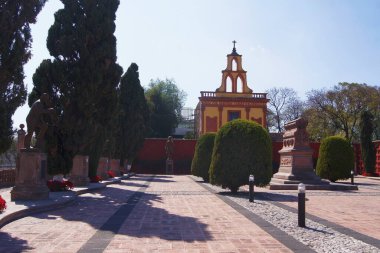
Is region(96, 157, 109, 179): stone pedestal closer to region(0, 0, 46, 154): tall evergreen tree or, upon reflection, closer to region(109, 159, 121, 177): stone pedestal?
region(109, 159, 121, 177): stone pedestal

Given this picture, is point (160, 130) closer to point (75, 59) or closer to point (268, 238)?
point (75, 59)

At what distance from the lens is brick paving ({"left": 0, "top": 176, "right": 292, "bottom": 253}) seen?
5949 mm

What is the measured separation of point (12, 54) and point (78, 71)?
7.63 meters

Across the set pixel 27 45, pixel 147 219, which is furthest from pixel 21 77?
pixel 147 219

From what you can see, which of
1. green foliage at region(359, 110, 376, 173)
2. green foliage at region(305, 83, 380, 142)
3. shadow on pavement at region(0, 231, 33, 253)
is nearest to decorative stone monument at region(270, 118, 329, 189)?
shadow on pavement at region(0, 231, 33, 253)

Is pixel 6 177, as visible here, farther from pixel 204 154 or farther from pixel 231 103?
pixel 231 103

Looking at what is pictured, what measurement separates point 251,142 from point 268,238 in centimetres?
850

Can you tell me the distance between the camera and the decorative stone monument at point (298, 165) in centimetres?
1938

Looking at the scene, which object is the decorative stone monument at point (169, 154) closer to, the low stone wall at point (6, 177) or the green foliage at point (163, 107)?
the green foliage at point (163, 107)

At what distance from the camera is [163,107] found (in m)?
59.3

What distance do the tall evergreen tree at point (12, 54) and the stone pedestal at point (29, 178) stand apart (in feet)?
9.08

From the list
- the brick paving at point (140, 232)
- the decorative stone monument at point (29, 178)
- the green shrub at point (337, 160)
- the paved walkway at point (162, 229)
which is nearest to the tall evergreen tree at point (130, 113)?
the green shrub at point (337, 160)

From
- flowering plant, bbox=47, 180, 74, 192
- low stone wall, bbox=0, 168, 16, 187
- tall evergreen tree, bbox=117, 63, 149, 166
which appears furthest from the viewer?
tall evergreen tree, bbox=117, 63, 149, 166

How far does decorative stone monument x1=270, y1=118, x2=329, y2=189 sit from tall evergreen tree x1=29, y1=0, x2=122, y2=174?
886 centimetres
